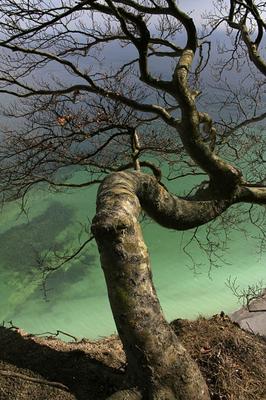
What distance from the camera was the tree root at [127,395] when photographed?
237cm

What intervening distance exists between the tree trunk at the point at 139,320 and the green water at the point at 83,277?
16.4 ft

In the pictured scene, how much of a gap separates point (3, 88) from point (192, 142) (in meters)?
2.36

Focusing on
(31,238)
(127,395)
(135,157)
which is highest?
(31,238)

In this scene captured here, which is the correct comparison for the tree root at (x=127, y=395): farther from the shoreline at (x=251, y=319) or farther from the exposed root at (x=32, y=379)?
the shoreline at (x=251, y=319)

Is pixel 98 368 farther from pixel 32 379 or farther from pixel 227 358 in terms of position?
pixel 227 358

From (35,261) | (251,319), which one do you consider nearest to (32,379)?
(251,319)

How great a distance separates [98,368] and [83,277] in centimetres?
→ 652

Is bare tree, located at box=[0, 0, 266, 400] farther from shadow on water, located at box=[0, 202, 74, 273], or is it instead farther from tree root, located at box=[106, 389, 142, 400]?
shadow on water, located at box=[0, 202, 74, 273]

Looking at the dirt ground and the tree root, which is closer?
the tree root

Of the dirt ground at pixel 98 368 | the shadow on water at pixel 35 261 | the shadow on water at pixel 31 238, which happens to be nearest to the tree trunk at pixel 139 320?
the dirt ground at pixel 98 368

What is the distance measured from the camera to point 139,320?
246cm

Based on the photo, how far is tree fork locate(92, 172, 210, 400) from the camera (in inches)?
96.7

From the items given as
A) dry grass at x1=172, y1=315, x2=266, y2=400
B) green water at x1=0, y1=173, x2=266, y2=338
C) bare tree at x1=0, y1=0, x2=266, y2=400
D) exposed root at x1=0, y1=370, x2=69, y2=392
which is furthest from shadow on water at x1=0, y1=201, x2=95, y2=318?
exposed root at x1=0, y1=370, x2=69, y2=392

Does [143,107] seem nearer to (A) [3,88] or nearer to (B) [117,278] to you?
(A) [3,88]
